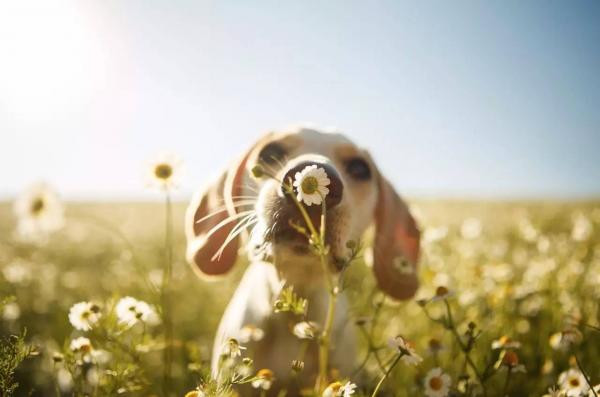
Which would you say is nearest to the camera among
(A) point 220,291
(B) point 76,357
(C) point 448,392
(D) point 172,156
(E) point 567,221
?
(B) point 76,357

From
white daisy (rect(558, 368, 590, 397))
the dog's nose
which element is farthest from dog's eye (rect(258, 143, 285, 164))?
white daisy (rect(558, 368, 590, 397))

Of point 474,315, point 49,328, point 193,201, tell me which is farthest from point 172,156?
point 49,328

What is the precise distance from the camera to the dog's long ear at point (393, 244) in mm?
2748

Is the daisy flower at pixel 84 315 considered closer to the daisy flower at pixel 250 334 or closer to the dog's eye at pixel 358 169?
the daisy flower at pixel 250 334

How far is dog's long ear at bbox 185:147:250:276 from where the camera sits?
8.14 feet

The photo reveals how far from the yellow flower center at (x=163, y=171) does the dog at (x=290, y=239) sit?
28 centimetres

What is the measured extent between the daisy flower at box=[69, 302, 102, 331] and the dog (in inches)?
22.1

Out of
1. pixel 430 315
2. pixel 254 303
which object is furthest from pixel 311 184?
pixel 430 315

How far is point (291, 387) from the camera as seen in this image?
2301 millimetres

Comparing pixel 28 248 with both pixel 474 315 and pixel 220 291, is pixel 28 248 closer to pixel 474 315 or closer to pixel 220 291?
pixel 220 291

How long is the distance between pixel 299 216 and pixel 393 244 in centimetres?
101

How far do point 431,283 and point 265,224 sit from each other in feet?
3.84

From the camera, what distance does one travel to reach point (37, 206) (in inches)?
80.8

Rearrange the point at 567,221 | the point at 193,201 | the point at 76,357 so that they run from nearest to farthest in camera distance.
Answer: the point at 76,357, the point at 193,201, the point at 567,221
